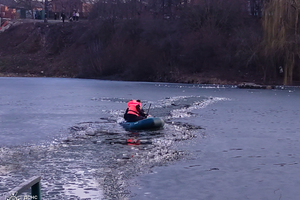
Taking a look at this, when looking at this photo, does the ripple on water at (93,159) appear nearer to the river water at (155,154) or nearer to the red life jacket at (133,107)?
the river water at (155,154)

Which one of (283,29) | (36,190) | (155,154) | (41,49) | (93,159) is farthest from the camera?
(41,49)

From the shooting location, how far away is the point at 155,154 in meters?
13.1

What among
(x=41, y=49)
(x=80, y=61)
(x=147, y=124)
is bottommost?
(x=147, y=124)

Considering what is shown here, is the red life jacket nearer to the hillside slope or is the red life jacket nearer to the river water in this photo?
the river water

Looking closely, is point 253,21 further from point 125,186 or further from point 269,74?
point 125,186

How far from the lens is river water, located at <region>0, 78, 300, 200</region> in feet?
32.1

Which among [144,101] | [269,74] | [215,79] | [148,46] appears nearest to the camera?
[144,101]

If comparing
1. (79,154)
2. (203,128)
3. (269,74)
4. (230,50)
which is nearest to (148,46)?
(230,50)

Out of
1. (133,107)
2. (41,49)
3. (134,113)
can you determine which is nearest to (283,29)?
(133,107)

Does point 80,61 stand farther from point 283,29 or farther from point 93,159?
point 93,159

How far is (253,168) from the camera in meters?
11.7

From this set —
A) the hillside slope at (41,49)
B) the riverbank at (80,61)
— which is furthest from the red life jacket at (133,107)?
the hillside slope at (41,49)

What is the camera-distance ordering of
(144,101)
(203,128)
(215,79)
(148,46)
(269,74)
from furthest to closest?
(148,46) → (215,79) → (269,74) → (144,101) → (203,128)

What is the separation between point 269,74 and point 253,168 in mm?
33112
